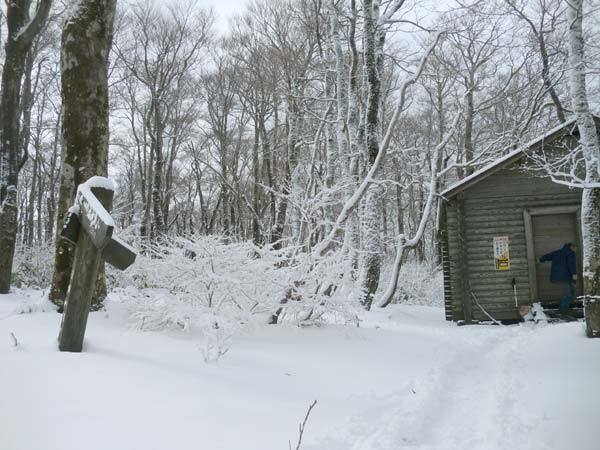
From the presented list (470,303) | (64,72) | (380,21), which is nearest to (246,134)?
(380,21)

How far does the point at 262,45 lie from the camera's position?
1912cm

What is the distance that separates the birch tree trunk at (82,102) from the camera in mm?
6012

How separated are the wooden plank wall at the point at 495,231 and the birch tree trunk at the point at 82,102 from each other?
9689mm

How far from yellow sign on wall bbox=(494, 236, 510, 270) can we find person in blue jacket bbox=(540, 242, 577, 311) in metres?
1.05

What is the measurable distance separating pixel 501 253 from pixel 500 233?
0.56 m

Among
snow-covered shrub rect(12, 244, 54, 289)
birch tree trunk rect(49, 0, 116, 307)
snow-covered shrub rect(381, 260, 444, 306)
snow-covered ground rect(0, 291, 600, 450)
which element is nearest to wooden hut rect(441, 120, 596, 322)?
snow-covered shrub rect(381, 260, 444, 306)

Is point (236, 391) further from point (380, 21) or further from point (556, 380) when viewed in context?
point (380, 21)

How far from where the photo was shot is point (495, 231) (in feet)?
43.0

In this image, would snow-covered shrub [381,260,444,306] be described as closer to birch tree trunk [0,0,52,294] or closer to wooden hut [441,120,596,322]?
wooden hut [441,120,596,322]

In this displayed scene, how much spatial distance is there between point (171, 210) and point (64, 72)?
38857 mm

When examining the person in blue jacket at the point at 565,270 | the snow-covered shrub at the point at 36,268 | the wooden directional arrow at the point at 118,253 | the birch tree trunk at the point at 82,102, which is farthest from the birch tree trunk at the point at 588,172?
the snow-covered shrub at the point at 36,268

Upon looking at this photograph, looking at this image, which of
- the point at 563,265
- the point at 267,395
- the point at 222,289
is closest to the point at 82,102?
the point at 222,289

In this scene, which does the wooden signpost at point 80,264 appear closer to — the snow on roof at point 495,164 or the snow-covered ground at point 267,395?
the snow-covered ground at point 267,395

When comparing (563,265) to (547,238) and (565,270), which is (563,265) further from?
(547,238)
